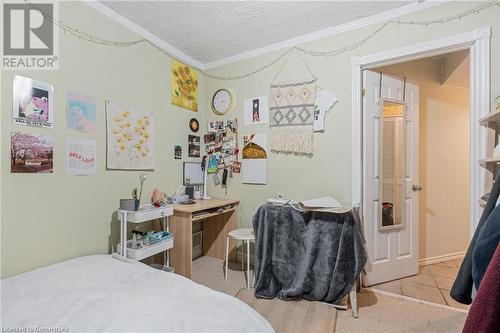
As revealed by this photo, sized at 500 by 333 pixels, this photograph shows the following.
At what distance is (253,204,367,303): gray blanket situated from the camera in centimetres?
192

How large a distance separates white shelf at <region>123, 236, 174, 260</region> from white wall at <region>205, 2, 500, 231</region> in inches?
40.7

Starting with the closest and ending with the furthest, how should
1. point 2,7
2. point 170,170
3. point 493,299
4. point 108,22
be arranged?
point 493,299, point 2,7, point 108,22, point 170,170

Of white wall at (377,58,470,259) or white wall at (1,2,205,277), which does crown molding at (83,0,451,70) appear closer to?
white wall at (1,2,205,277)

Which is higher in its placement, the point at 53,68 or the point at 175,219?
the point at 53,68

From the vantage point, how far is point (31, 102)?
166 centimetres

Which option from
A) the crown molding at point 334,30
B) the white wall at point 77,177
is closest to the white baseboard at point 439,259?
the crown molding at point 334,30

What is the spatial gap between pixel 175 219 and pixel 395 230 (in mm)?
2244

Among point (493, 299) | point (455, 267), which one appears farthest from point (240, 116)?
point (455, 267)

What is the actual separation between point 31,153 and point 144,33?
152cm

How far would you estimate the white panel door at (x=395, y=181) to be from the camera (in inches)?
94.5

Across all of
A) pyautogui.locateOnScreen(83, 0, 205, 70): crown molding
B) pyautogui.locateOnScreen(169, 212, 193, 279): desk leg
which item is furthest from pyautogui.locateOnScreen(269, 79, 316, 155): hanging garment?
pyautogui.locateOnScreen(169, 212, 193, 279): desk leg

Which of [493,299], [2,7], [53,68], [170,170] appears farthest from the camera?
[170,170]

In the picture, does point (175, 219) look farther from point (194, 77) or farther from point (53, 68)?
point (194, 77)

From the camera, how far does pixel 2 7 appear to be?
1.58 metres
